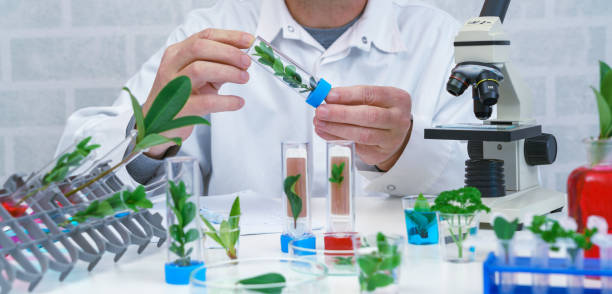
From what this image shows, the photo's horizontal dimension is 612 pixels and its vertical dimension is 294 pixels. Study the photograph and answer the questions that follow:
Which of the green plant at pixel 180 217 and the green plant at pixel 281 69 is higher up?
the green plant at pixel 281 69

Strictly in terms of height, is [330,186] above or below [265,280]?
above

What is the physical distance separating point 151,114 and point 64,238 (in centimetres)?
24

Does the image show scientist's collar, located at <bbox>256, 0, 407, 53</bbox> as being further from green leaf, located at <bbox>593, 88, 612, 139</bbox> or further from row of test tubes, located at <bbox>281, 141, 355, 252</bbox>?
green leaf, located at <bbox>593, 88, 612, 139</bbox>

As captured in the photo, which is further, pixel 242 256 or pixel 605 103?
pixel 242 256

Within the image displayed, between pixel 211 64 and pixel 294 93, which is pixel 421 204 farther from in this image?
pixel 294 93

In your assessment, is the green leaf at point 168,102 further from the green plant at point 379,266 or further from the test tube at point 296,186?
the green plant at point 379,266

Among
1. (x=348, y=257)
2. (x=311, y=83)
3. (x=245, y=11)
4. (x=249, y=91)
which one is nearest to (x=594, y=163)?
(x=348, y=257)

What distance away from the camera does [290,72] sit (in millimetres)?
1412

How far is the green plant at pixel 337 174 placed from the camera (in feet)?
3.73

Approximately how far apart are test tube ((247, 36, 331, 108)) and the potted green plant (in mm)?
445

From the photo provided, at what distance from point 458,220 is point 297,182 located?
0.96 ft

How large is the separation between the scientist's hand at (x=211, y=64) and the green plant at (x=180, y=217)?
546 mm

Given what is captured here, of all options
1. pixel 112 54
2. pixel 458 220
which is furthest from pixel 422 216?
pixel 112 54

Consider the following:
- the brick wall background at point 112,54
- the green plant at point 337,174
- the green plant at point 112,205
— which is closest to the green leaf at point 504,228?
the green plant at point 337,174
